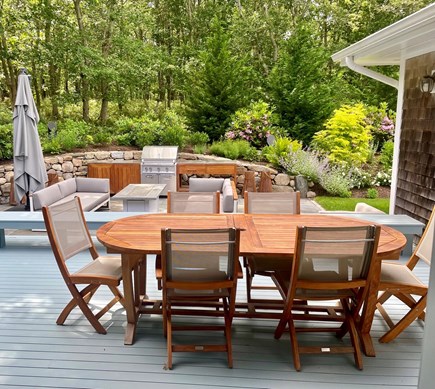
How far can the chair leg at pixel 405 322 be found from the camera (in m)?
2.65

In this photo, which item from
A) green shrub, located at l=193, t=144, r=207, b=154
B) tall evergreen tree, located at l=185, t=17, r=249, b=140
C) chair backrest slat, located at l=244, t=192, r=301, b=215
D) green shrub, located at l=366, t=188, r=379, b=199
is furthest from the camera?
tall evergreen tree, located at l=185, t=17, r=249, b=140

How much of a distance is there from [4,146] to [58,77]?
19.2 ft

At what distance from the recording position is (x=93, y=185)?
25.6 feet

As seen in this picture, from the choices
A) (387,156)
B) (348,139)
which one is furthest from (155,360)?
(387,156)

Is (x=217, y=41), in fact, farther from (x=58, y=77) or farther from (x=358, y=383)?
(x=358, y=383)

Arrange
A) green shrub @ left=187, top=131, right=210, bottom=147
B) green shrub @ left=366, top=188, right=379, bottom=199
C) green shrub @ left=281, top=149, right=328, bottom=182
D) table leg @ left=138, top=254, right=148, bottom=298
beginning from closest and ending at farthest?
table leg @ left=138, top=254, right=148, bottom=298 < green shrub @ left=366, top=188, right=379, bottom=199 < green shrub @ left=281, top=149, right=328, bottom=182 < green shrub @ left=187, top=131, right=210, bottom=147

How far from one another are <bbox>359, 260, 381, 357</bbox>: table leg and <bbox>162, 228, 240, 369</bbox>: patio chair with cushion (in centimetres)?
81

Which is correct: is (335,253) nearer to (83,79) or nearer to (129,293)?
(129,293)

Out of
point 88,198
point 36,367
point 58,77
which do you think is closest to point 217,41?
point 58,77

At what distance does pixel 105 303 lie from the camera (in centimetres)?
338

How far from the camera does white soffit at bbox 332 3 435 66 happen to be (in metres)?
3.49

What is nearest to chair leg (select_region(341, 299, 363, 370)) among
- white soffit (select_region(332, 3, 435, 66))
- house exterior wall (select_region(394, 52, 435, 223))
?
white soffit (select_region(332, 3, 435, 66))

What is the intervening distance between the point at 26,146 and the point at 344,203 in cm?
556

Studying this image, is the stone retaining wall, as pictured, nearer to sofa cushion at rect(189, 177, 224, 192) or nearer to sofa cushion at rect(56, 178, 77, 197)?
sofa cushion at rect(56, 178, 77, 197)
